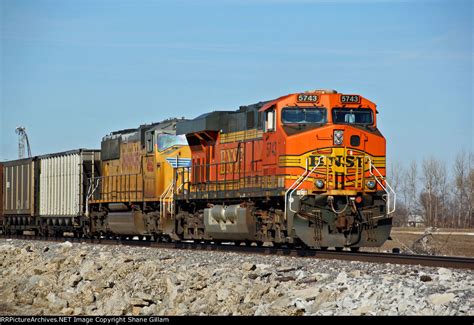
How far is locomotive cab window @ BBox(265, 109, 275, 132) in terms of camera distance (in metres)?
19.9

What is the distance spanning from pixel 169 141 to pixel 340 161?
27.2 feet

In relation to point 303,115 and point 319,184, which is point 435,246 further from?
point 319,184

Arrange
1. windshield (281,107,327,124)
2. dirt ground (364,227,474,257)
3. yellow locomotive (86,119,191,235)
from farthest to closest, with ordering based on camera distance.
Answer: yellow locomotive (86,119,191,235), dirt ground (364,227,474,257), windshield (281,107,327,124)

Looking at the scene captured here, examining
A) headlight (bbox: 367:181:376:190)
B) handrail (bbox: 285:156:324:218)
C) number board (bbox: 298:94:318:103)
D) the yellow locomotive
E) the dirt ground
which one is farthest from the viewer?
the yellow locomotive

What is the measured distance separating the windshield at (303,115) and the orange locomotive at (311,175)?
0.08 ft

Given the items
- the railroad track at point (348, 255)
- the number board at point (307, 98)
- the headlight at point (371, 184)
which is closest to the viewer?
the railroad track at point (348, 255)

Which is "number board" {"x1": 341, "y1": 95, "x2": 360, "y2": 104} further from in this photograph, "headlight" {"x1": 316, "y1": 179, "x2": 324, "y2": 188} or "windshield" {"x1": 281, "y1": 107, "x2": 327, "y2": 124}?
"headlight" {"x1": 316, "y1": 179, "x2": 324, "y2": 188}

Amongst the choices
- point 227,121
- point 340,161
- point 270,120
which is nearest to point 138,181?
point 227,121

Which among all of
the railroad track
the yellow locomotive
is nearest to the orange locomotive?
the railroad track

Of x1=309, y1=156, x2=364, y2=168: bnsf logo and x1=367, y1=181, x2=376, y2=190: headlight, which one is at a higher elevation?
x1=309, y1=156, x2=364, y2=168: bnsf logo

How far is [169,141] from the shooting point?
85.6 feet

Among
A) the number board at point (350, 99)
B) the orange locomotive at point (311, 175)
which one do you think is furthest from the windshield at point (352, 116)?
the number board at point (350, 99)

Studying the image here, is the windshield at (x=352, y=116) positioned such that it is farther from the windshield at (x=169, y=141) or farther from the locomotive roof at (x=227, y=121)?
the windshield at (x=169, y=141)

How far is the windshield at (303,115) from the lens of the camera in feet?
64.3
